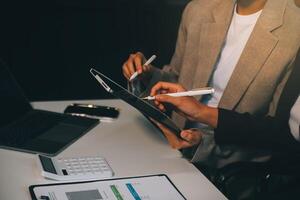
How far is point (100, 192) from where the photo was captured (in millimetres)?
1065

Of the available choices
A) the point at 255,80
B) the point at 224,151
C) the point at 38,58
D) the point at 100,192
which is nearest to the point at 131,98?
the point at 100,192

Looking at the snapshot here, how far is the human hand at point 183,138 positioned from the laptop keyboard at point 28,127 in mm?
376

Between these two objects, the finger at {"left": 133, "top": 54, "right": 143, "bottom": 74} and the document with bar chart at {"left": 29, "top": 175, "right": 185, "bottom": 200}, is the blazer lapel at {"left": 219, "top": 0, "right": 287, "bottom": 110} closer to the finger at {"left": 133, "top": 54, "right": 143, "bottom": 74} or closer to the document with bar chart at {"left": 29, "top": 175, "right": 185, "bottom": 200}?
the finger at {"left": 133, "top": 54, "right": 143, "bottom": 74}

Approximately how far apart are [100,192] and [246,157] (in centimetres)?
70

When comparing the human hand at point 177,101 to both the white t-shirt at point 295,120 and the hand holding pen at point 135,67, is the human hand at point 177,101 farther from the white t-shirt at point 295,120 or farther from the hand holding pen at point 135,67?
the white t-shirt at point 295,120

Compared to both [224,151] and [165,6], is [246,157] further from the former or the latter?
[165,6]

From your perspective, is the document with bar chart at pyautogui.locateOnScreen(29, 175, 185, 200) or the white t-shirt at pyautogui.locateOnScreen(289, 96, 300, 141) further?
the white t-shirt at pyautogui.locateOnScreen(289, 96, 300, 141)

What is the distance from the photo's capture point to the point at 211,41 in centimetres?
179

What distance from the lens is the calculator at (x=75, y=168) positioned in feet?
3.66

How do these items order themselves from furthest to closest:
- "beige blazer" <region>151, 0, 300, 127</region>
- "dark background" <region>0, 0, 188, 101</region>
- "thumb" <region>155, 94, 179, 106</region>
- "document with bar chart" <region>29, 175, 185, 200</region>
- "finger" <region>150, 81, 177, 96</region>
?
"dark background" <region>0, 0, 188, 101</region>, "beige blazer" <region>151, 0, 300, 127</region>, "finger" <region>150, 81, 177, 96</region>, "thumb" <region>155, 94, 179, 106</region>, "document with bar chart" <region>29, 175, 185, 200</region>

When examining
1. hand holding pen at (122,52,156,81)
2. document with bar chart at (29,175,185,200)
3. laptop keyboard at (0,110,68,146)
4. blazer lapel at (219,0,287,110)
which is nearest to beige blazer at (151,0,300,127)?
blazer lapel at (219,0,287,110)

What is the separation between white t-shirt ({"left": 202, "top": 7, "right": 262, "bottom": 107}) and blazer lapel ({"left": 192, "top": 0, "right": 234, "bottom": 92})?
32 mm

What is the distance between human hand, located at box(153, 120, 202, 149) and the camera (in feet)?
4.45

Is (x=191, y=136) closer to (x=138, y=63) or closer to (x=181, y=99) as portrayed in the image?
(x=181, y=99)
